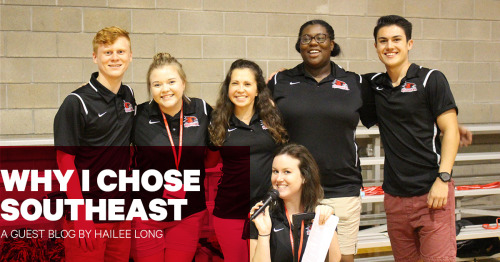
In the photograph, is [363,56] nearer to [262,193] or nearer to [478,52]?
[478,52]

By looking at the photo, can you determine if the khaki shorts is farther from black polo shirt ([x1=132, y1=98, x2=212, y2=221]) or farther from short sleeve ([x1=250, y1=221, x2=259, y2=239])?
black polo shirt ([x1=132, y1=98, x2=212, y2=221])

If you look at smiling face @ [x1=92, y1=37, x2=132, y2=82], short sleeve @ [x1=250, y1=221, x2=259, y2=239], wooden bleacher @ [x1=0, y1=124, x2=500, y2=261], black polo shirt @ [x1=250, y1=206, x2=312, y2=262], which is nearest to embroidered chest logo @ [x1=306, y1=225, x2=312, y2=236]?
black polo shirt @ [x1=250, y1=206, x2=312, y2=262]

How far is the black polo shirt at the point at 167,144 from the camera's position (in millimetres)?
2568

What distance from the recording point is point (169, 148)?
256 centimetres

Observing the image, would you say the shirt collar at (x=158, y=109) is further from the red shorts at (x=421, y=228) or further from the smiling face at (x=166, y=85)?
the red shorts at (x=421, y=228)

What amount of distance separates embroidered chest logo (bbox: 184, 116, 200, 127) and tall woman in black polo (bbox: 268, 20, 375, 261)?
0.50m

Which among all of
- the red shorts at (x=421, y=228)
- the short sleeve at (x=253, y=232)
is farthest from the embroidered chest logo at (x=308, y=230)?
the red shorts at (x=421, y=228)

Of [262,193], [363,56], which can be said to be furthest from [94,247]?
[363,56]

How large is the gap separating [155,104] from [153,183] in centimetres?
45

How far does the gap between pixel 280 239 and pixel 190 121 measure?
856 millimetres

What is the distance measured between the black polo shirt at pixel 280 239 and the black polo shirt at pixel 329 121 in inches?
17.3

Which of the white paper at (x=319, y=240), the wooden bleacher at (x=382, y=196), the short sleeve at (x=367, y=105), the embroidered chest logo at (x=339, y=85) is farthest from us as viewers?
the wooden bleacher at (x=382, y=196)

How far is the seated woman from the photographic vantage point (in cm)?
226

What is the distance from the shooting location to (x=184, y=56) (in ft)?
14.5
